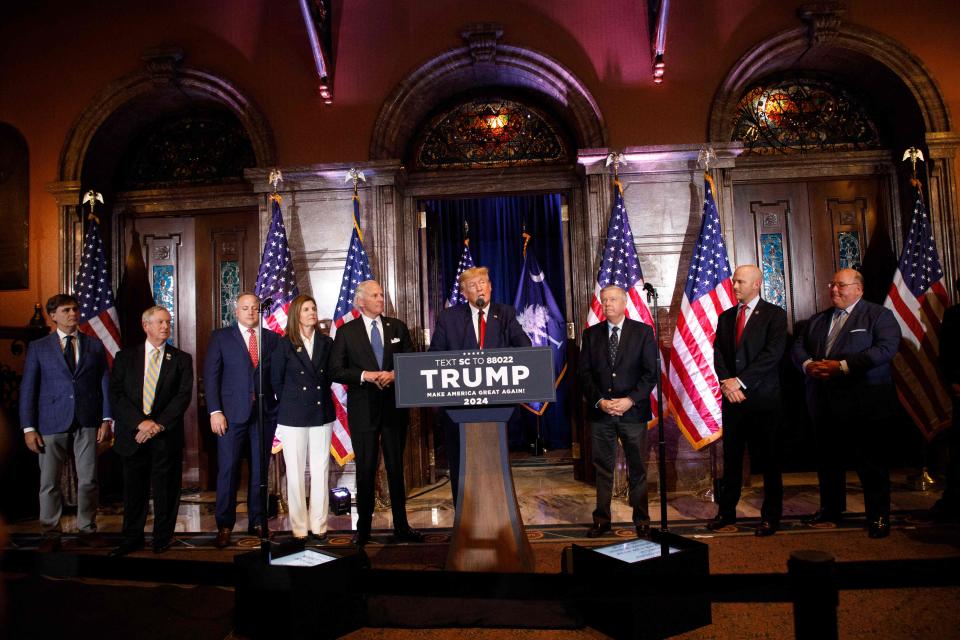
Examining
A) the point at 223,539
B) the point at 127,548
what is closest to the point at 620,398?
the point at 223,539

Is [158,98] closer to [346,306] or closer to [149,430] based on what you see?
[346,306]

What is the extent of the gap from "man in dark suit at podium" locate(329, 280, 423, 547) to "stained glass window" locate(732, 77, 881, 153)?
12.9 ft

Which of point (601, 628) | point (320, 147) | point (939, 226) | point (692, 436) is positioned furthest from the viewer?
point (320, 147)

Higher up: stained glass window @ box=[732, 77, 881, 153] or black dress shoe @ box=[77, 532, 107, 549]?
stained glass window @ box=[732, 77, 881, 153]

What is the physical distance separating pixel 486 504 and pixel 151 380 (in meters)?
2.45

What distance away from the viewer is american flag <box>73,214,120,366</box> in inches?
220

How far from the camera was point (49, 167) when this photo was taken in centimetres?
602

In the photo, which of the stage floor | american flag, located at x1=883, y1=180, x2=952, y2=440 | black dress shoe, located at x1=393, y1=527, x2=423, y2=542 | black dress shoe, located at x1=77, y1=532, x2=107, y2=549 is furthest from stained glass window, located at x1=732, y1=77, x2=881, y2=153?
black dress shoe, located at x1=77, y1=532, x2=107, y2=549

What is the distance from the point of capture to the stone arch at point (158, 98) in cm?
582

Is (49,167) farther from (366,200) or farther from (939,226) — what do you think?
(939,226)

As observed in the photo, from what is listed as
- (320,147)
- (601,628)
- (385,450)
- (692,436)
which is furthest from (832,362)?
(320,147)

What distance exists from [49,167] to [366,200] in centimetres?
298

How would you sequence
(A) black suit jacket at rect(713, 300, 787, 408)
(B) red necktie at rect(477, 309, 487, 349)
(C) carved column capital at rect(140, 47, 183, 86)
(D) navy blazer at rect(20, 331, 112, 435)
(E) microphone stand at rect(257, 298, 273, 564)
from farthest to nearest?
1. (C) carved column capital at rect(140, 47, 183, 86)
2. (D) navy blazer at rect(20, 331, 112, 435)
3. (A) black suit jacket at rect(713, 300, 787, 408)
4. (B) red necktie at rect(477, 309, 487, 349)
5. (E) microphone stand at rect(257, 298, 273, 564)

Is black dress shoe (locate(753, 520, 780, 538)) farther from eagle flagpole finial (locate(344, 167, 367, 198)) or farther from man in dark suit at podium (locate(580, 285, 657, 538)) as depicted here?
eagle flagpole finial (locate(344, 167, 367, 198))
